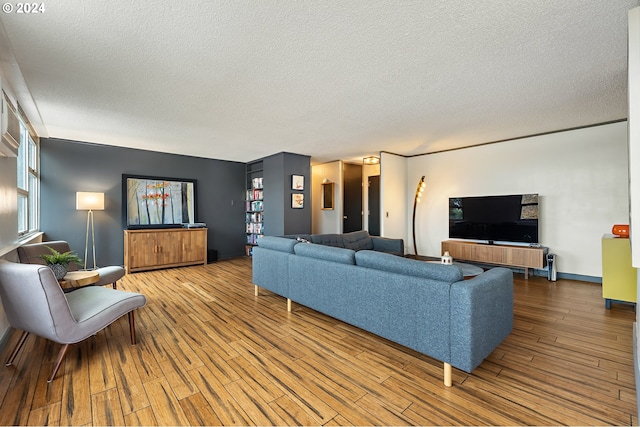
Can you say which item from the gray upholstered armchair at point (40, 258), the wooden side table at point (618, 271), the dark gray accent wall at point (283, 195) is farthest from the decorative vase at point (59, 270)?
the wooden side table at point (618, 271)

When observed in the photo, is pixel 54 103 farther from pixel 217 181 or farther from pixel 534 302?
pixel 534 302

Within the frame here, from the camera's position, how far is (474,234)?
548 cm

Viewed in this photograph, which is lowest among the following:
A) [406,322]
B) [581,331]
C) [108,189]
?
[581,331]

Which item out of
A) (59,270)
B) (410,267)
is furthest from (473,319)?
(59,270)

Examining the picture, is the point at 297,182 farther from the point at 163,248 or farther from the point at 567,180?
Answer: the point at 567,180

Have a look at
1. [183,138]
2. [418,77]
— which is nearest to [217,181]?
[183,138]

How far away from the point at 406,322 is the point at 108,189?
591 cm

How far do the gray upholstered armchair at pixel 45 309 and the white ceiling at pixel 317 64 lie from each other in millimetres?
1683

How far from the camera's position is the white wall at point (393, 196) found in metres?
6.13

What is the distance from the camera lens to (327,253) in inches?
114

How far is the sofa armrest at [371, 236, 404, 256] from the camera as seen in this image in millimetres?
4621

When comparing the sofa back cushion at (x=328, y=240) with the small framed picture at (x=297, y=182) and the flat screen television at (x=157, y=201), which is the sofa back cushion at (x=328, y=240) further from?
the flat screen television at (x=157, y=201)

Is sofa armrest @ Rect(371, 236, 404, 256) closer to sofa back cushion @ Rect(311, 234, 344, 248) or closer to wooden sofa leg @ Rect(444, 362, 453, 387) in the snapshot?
sofa back cushion @ Rect(311, 234, 344, 248)

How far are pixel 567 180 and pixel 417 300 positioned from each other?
4324 millimetres
